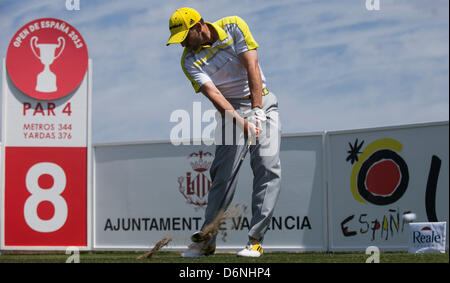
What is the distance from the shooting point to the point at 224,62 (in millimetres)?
4441

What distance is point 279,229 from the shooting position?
341 inches

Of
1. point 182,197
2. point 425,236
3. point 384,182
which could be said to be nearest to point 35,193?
point 182,197

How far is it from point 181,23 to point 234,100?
2.12 feet

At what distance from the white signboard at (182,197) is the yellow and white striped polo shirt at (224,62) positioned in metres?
4.19

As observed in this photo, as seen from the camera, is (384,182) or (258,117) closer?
(258,117)

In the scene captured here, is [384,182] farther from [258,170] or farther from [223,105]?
[223,105]

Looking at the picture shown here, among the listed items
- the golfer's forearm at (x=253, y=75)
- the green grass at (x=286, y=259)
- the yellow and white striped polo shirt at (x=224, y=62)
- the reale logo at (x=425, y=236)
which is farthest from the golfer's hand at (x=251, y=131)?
the reale logo at (x=425, y=236)

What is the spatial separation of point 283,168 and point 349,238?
4.15 ft

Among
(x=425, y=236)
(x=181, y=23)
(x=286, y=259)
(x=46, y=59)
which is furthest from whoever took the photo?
(x=46, y=59)

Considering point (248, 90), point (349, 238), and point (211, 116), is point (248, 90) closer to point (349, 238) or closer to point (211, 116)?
point (211, 116)

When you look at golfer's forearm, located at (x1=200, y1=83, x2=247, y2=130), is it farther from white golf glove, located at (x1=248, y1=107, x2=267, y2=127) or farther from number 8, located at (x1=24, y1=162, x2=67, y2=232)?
number 8, located at (x1=24, y1=162, x2=67, y2=232)
